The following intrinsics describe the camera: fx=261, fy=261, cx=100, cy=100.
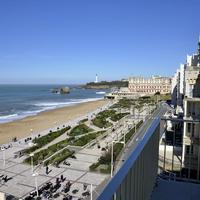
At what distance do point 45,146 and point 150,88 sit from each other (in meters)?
103

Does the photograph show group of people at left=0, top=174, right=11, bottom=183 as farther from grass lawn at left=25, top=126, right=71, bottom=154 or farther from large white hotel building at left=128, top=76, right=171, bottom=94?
large white hotel building at left=128, top=76, right=171, bottom=94

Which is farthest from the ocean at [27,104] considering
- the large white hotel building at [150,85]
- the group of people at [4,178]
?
the group of people at [4,178]

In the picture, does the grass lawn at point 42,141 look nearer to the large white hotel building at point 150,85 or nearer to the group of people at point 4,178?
the group of people at point 4,178

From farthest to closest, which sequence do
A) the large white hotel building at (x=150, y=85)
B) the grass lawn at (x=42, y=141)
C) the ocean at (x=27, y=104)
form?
the large white hotel building at (x=150, y=85)
the ocean at (x=27, y=104)
the grass lawn at (x=42, y=141)

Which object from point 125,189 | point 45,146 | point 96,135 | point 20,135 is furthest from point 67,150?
point 125,189

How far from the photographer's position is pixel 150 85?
128 meters

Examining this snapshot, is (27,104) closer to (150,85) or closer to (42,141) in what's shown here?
(42,141)

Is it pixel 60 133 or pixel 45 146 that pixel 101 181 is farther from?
pixel 60 133

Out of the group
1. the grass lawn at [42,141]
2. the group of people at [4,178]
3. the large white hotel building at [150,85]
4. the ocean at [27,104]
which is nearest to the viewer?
the group of people at [4,178]

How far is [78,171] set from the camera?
21.8 meters

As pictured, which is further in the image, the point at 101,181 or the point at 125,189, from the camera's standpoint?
the point at 101,181

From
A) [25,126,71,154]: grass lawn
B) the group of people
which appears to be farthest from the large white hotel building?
the group of people

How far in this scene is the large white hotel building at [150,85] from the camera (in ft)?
414

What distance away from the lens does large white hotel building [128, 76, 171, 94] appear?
12606cm
